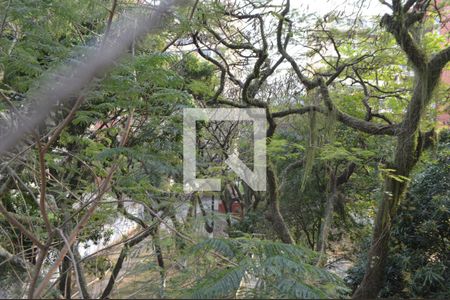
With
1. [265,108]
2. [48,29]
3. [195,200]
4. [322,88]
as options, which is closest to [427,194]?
[322,88]

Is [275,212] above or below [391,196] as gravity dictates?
below

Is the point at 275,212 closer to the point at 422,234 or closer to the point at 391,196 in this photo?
the point at 391,196

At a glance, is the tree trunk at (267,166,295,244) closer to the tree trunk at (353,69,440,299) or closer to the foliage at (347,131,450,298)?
the tree trunk at (353,69,440,299)

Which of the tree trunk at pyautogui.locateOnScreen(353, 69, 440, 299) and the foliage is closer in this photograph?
the tree trunk at pyautogui.locateOnScreen(353, 69, 440, 299)

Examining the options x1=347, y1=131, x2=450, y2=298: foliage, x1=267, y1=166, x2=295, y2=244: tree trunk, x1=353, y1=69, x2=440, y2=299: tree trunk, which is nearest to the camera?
x1=353, y1=69, x2=440, y2=299: tree trunk

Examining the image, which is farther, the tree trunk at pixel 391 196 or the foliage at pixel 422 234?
the foliage at pixel 422 234

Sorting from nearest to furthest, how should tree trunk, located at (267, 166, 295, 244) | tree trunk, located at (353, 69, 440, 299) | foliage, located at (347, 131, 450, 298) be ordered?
1. tree trunk, located at (353, 69, 440, 299)
2. foliage, located at (347, 131, 450, 298)
3. tree trunk, located at (267, 166, 295, 244)

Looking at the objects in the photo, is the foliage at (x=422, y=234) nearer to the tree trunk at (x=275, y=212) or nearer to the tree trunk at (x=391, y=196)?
the tree trunk at (x=391, y=196)

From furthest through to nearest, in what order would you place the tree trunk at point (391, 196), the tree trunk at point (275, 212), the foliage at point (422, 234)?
1. the tree trunk at point (275, 212)
2. the foliage at point (422, 234)
3. the tree trunk at point (391, 196)

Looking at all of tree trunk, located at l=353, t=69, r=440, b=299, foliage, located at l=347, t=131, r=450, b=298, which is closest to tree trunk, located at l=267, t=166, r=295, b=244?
tree trunk, located at l=353, t=69, r=440, b=299

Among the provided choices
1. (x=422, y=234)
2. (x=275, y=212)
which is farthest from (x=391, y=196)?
(x=275, y=212)

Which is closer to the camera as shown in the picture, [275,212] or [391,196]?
[391,196]

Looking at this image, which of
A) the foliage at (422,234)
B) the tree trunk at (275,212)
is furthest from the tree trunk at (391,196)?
the tree trunk at (275,212)

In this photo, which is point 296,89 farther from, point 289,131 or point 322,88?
point 322,88
